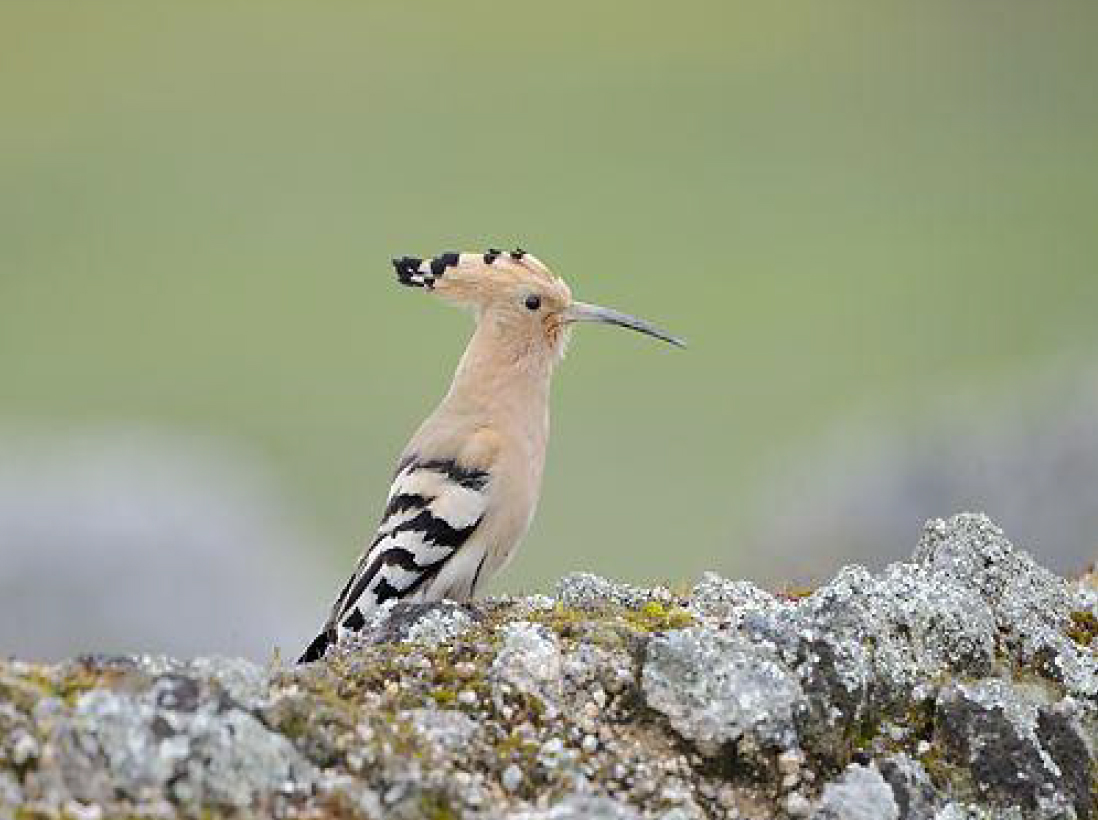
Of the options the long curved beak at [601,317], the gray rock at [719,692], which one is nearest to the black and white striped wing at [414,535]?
the long curved beak at [601,317]

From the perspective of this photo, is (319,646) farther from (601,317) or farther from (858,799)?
(858,799)

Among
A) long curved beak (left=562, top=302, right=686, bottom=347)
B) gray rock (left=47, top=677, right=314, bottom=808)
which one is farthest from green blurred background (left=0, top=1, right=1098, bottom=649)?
gray rock (left=47, top=677, right=314, bottom=808)

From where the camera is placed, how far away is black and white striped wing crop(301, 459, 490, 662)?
6945 millimetres

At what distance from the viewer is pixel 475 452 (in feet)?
24.5

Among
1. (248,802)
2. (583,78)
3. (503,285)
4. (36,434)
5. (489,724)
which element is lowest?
(248,802)

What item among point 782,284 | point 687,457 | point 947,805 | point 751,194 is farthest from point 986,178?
point 947,805

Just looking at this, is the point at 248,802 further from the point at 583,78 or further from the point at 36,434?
the point at 583,78

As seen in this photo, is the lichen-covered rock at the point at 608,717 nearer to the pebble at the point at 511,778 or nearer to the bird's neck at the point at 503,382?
the pebble at the point at 511,778

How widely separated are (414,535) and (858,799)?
8.19ft

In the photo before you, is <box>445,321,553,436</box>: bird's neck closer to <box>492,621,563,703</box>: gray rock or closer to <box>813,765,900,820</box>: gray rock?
<box>492,621,563,703</box>: gray rock

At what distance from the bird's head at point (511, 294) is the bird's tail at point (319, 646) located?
1.63m

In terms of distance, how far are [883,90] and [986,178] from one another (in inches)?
346

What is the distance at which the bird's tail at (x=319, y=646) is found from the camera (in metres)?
6.38

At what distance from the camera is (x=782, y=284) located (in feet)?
110
